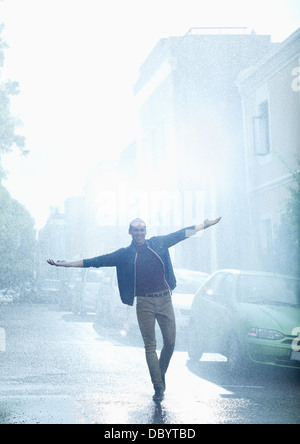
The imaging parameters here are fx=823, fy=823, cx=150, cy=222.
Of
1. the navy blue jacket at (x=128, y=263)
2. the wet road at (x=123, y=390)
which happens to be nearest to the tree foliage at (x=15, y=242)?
the wet road at (x=123, y=390)

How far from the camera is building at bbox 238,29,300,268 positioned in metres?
21.0

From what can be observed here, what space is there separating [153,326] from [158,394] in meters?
0.76

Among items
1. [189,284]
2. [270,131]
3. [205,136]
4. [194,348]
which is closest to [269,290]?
[194,348]

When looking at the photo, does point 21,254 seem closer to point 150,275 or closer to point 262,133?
point 262,133

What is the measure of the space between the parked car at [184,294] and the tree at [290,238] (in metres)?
1.80

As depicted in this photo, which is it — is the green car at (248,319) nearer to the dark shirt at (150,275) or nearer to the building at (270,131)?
the dark shirt at (150,275)

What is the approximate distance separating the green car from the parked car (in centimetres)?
273

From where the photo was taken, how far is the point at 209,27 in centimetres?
3162

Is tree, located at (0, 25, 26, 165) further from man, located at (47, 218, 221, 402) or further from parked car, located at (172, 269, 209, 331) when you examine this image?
man, located at (47, 218, 221, 402)

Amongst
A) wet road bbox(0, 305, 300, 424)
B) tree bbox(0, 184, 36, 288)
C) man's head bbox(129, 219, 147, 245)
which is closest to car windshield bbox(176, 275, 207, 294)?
wet road bbox(0, 305, 300, 424)

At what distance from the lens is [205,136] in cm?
3102

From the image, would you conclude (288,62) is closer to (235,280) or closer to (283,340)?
(235,280)

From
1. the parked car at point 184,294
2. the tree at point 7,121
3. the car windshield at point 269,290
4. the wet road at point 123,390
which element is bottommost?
the wet road at point 123,390

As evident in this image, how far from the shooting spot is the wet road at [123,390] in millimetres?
7355
